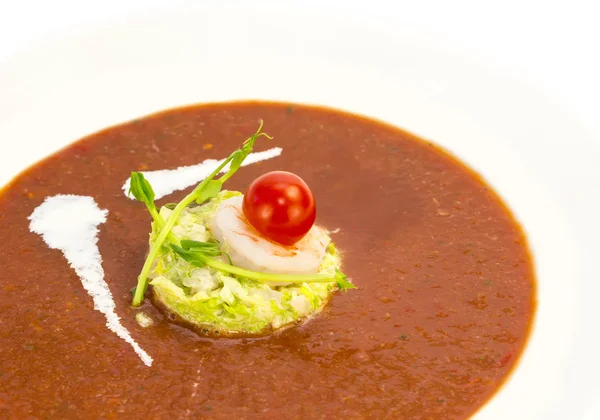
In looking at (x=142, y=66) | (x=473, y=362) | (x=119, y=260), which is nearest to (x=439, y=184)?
(x=473, y=362)

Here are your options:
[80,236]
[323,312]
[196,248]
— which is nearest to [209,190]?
[196,248]

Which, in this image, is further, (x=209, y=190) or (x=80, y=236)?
(x=80, y=236)

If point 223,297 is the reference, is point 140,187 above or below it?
above

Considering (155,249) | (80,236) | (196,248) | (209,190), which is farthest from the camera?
(80,236)

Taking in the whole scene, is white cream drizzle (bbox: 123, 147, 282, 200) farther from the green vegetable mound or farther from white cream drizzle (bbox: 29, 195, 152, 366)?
the green vegetable mound

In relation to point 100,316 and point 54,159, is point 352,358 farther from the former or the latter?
point 54,159

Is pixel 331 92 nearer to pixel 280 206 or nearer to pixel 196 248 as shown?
pixel 280 206

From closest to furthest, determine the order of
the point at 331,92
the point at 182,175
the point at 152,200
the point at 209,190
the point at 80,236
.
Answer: the point at 152,200 < the point at 209,190 < the point at 80,236 < the point at 182,175 < the point at 331,92
